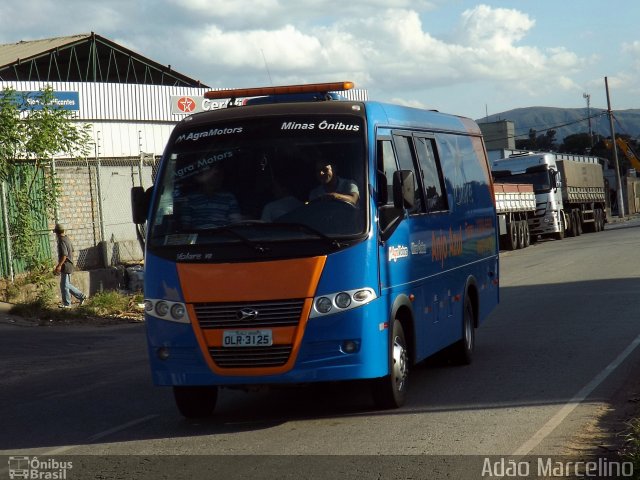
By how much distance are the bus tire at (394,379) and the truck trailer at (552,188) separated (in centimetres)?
3175

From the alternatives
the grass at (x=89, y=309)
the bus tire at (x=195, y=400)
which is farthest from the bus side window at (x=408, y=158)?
the grass at (x=89, y=309)

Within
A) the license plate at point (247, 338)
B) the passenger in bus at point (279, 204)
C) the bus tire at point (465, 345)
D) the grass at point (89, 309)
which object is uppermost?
the passenger in bus at point (279, 204)

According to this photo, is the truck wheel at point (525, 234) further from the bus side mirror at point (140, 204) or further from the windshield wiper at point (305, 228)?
the windshield wiper at point (305, 228)

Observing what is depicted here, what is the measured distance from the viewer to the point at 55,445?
26.5ft

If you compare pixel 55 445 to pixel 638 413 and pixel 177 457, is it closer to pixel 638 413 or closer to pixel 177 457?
pixel 177 457

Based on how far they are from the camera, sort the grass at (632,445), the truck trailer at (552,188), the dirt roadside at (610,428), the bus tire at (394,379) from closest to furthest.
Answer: the grass at (632,445) → the dirt roadside at (610,428) → the bus tire at (394,379) → the truck trailer at (552,188)

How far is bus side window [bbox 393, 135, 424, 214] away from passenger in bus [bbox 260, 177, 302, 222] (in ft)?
4.58

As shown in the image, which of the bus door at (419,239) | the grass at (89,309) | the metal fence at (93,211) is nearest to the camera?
the bus door at (419,239)

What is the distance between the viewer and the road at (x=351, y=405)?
24.8 feet

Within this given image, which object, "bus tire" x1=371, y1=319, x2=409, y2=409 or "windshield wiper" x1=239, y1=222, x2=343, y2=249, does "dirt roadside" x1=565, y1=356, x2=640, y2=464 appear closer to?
"bus tire" x1=371, y1=319, x2=409, y2=409

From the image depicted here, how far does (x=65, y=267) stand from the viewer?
19.4 m

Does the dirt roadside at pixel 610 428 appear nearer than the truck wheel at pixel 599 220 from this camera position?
Yes

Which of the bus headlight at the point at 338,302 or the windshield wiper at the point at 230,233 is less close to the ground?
the windshield wiper at the point at 230,233

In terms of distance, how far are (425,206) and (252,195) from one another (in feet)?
7.10
